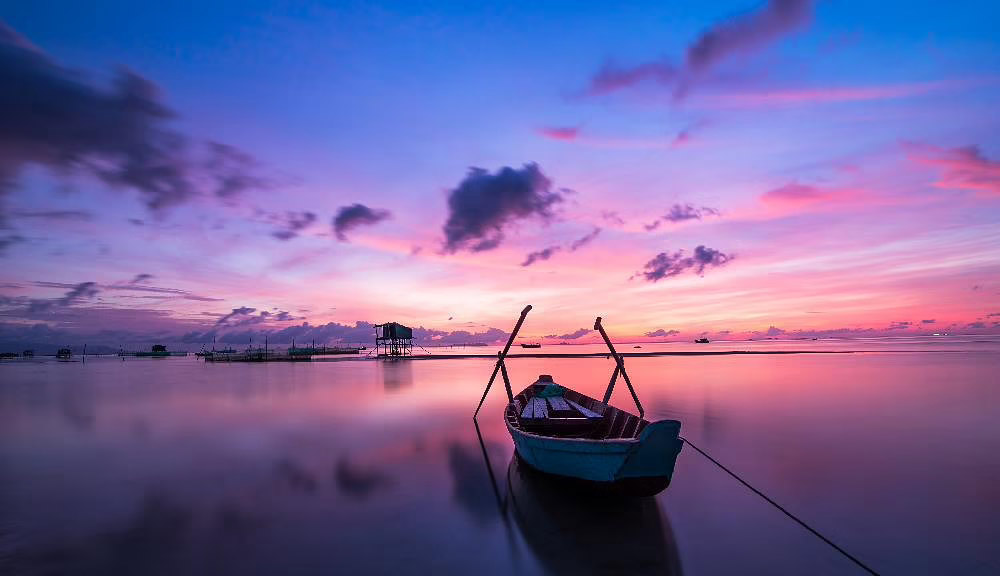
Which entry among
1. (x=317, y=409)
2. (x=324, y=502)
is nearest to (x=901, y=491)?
(x=324, y=502)

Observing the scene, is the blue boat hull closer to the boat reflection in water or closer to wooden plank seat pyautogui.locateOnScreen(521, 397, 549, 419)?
the boat reflection in water

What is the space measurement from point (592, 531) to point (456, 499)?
469cm

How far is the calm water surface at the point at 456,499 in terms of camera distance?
31.3 ft

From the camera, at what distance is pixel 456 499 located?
13.6 m

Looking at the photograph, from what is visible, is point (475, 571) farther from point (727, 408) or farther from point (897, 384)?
point (897, 384)

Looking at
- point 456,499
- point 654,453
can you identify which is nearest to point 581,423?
point 456,499

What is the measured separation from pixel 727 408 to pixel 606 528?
988 inches

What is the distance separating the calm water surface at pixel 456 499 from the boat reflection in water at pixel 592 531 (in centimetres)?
5

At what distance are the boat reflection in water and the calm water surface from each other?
48mm

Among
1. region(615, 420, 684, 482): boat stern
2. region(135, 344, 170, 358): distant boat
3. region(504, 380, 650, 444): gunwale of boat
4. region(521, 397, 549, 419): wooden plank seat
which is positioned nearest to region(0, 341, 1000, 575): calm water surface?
region(615, 420, 684, 482): boat stern

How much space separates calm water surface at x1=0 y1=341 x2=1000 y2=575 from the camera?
955 cm

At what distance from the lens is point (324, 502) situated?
1355 cm

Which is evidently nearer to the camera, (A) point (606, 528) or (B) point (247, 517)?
(A) point (606, 528)

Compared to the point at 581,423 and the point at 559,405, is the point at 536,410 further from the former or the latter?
the point at 581,423
